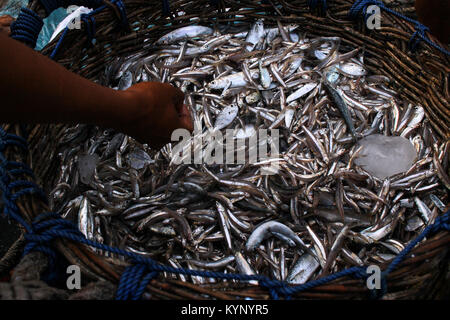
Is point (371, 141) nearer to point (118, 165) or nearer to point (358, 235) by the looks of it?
point (358, 235)

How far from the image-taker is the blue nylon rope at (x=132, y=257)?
1.34 m

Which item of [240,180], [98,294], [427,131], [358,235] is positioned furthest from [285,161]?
[98,294]

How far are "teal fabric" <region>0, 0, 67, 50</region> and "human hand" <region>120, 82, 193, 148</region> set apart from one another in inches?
84.2

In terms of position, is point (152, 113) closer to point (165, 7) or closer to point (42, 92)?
point (42, 92)

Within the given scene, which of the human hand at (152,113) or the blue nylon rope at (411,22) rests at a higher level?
the blue nylon rope at (411,22)

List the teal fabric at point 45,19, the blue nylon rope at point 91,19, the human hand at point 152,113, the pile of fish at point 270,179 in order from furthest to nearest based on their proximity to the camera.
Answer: the teal fabric at point 45,19, the blue nylon rope at point 91,19, the pile of fish at point 270,179, the human hand at point 152,113

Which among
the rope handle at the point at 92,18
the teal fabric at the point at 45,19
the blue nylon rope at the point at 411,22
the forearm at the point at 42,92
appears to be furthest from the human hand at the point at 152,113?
the teal fabric at the point at 45,19

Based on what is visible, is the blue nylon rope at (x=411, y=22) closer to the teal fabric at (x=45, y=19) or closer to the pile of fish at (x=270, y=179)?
the pile of fish at (x=270, y=179)

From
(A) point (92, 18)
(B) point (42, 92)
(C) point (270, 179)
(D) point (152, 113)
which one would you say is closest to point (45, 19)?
(A) point (92, 18)

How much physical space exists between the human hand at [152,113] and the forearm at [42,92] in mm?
150

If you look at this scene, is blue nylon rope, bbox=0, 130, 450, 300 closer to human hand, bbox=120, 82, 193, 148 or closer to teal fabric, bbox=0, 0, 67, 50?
human hand, bbox=120, 82, 193, 148

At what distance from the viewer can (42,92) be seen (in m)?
1.37

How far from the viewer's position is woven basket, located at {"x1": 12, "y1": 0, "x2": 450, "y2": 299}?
53.9 inches

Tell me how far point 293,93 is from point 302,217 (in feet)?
3.31
